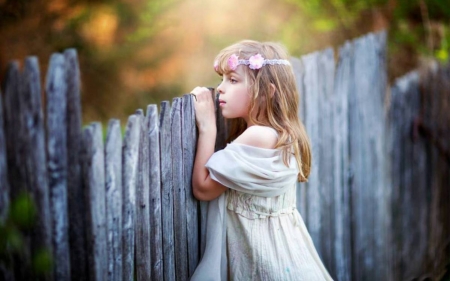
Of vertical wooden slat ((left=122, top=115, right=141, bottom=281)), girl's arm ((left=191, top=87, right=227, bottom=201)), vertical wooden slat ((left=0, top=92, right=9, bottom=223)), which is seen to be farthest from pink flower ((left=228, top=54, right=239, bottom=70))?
vertical wooden slat ((left=0, top=92, right=9, bottom=223))

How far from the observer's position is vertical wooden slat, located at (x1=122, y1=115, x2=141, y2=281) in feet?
8.17

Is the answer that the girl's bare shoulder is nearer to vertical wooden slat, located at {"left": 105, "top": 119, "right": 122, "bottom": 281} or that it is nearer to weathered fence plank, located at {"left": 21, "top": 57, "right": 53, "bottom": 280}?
vertical wooden slat, located at {"left": 105, "top": 119, "right": 122, "bottom": 281}

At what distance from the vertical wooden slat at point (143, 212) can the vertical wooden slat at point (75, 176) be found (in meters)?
0.37

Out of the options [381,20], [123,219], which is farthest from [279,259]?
[381,20]

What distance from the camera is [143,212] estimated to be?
2.65 metres

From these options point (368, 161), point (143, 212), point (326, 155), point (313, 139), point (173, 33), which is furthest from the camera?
point (173, 33)

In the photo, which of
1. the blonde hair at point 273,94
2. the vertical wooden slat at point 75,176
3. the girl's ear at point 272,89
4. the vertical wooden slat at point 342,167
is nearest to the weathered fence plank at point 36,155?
the vertical wooden slat at point 75,176

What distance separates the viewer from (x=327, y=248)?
424 centimetres

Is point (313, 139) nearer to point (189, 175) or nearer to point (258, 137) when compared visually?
point (258, 137)

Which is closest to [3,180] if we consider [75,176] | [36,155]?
[36,155]

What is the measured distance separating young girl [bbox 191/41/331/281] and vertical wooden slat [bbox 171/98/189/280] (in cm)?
9

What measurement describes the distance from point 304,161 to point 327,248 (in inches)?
47.3

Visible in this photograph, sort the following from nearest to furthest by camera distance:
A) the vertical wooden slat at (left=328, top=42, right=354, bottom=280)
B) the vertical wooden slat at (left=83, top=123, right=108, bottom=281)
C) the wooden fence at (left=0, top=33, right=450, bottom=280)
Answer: the wooden fence at (left=0, top=33, right=450, bottom=280), the vertical wooden slat at (left=83, top=123, right=108, bottom=281), the vertical wooden slat at (left=328, top=42, right=354, bottom=280)

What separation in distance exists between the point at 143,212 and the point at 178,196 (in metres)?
0.33
